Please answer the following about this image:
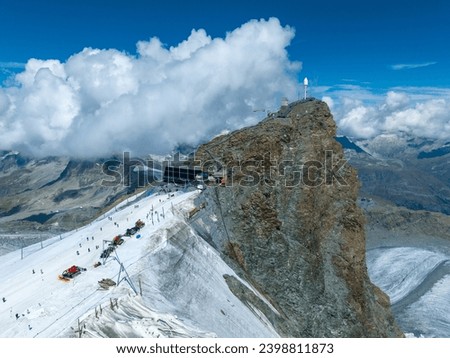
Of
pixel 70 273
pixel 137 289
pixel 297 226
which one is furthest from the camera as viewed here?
pixel 297 226

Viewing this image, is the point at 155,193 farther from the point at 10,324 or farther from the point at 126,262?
the point at 10,324

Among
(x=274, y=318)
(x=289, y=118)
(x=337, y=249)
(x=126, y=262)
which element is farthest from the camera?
(x=289, y=118)

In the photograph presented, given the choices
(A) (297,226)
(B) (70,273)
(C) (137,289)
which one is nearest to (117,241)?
(B) (70,273)

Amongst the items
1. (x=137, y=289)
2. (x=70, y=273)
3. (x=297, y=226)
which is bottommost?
(x=70, y=273)

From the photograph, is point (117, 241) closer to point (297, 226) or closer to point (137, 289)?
point (137, 289)

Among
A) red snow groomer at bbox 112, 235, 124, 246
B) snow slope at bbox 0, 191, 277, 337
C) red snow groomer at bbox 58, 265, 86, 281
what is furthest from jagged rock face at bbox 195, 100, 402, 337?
red snow groomer at bbox 58, 265, 86, 281
